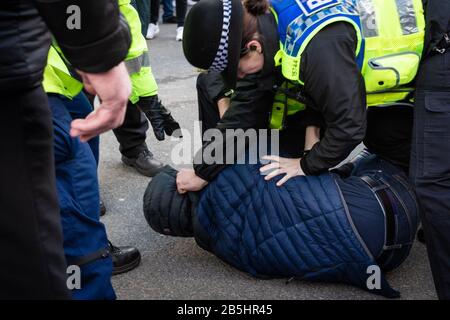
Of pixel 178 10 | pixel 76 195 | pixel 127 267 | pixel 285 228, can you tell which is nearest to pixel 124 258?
pixel 127 267

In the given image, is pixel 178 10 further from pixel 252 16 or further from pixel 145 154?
pixel 252 16

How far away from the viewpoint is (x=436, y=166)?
1947 millimetres

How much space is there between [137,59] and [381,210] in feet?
3.64

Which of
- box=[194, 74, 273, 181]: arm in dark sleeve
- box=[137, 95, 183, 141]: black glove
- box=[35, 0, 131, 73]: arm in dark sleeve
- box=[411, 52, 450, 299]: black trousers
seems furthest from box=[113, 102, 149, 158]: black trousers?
box=[35, 0, 131, 73]: arm in dark sleeve

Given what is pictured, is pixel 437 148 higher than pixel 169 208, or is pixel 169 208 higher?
pixel 437 148

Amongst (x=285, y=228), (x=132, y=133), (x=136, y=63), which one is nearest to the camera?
(x=285, y=228)

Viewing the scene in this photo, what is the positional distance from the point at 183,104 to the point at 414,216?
7.90 ft

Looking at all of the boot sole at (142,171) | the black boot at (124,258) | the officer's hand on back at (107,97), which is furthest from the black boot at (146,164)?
the officer's hand on back at (107,97)

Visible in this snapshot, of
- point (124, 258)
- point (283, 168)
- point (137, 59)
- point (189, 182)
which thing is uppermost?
point (137, 59)

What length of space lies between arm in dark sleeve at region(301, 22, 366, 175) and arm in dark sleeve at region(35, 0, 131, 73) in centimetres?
83

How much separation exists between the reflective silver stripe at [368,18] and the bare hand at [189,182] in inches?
31.7

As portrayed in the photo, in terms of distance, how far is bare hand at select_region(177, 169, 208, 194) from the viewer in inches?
91.5

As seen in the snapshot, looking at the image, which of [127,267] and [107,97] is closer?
[107,97]

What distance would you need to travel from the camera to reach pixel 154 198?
7.86 ft
